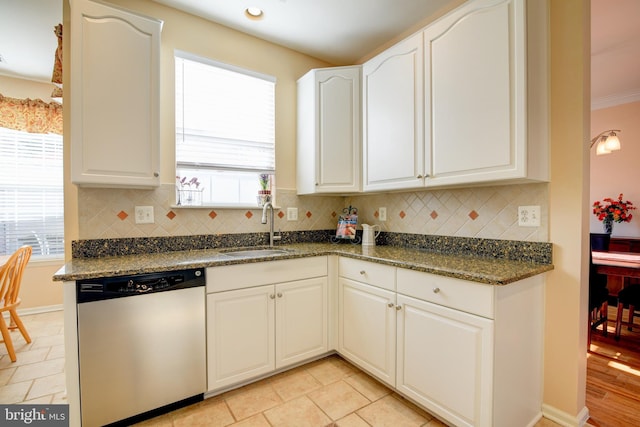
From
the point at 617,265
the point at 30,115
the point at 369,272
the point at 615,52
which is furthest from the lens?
the point at 30,115

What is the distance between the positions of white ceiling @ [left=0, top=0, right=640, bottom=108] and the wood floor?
8.57 ft

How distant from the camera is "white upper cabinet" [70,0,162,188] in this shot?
166 centimetres

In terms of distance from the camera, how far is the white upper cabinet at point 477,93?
1521mm

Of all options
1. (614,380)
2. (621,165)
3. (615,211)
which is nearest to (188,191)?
(614,380)

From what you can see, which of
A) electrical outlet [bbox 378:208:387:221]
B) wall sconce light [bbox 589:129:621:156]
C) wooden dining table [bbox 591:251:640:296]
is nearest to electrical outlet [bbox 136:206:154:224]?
electrical outlet [bbox 378:208:387:221]

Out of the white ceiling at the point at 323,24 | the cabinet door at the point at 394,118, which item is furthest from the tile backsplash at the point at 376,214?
the white ceiling at the point at 323,24

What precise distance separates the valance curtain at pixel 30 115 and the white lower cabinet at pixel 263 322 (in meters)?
3.38

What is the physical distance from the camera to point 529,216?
5.75 ft

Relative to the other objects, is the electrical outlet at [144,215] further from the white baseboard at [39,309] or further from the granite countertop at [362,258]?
the white baseboard at [39,309]

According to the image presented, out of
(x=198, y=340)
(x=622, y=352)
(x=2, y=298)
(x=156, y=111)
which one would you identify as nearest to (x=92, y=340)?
(x=198, y=340)

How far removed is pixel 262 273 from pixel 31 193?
137 inches

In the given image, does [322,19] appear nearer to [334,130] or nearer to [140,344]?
[334,130]

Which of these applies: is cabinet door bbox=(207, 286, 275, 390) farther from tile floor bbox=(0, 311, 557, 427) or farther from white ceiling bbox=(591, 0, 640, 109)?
white ceiling bbox=(591, 0, 640, 109)

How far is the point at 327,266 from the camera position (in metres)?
2.26
